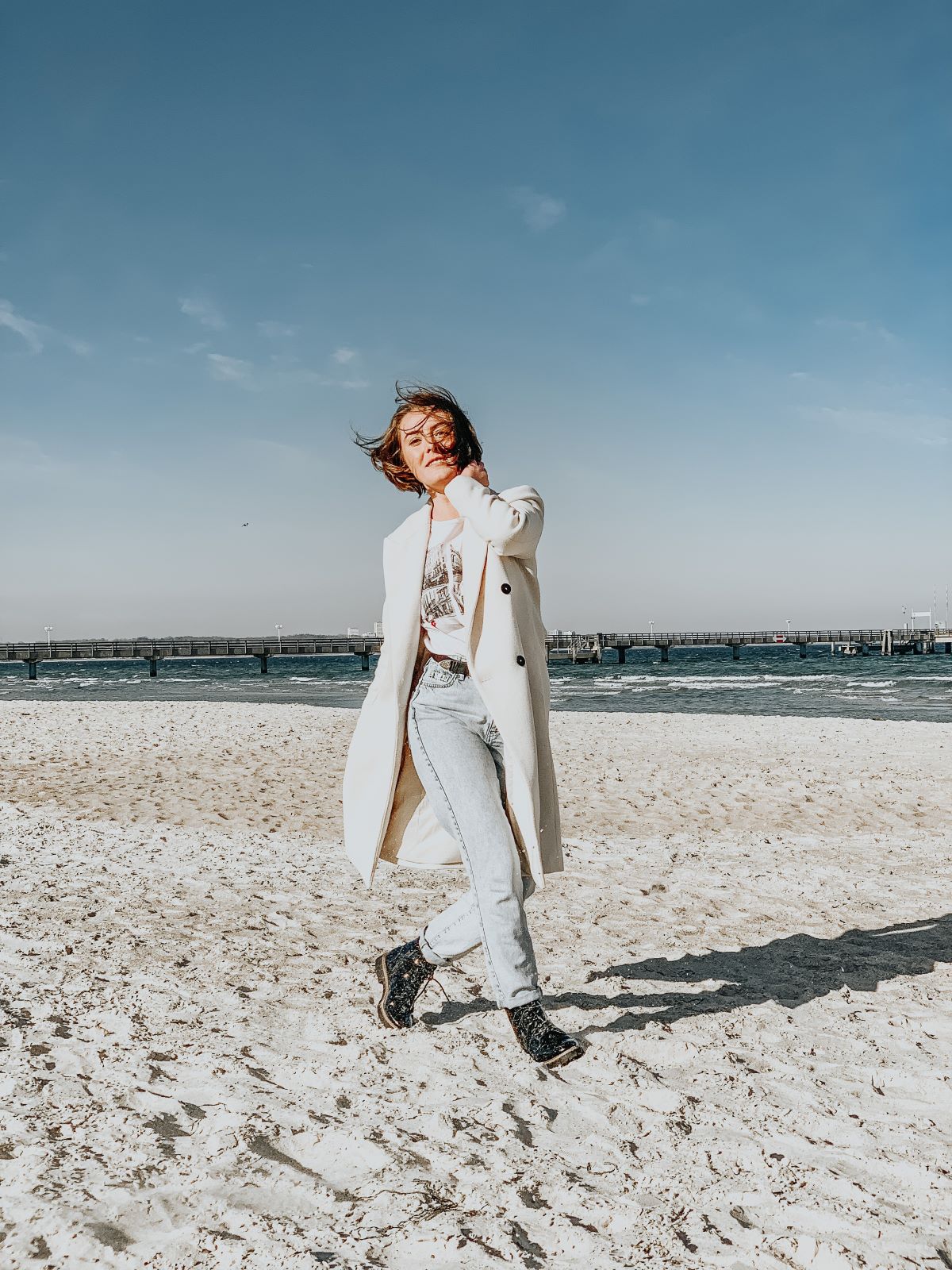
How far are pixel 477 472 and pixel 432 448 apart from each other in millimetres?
180

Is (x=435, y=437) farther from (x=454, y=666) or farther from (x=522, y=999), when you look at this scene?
(x=522, y=999)

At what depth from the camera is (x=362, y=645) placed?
62.5 m

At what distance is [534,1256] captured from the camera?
2014 millimetres

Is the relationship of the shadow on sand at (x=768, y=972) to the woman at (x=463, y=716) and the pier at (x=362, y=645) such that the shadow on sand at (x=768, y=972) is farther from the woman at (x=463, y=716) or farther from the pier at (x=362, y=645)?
the pier at (x=362, y=645)

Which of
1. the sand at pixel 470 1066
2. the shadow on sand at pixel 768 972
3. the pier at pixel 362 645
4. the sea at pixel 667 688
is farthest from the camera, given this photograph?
the pier at pixel 362 645

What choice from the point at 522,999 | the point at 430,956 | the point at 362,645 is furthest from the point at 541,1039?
the point at 362,645

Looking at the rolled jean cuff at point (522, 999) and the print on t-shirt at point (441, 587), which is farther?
the print on t-shirt at point (441, 587)

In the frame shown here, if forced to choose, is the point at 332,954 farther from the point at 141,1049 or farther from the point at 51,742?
the point at 51,742

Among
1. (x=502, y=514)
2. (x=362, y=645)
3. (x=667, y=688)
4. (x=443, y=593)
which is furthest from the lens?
(x=362, y=645)

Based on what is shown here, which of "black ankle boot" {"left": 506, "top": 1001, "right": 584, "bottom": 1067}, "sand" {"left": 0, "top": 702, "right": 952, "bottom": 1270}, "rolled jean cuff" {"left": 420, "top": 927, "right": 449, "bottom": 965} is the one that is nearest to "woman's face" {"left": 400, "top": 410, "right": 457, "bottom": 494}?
"rolled jean cuff" {"left": 420, "top": 927, "right": 449, "bottom": 965}

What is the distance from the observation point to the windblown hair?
304 centimetres

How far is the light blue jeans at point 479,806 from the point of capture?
2.87 m

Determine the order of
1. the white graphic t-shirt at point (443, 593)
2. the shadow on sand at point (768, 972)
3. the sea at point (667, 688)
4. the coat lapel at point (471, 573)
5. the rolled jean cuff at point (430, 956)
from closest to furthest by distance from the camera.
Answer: the coat lapel at point (471, 573), the white graphic t-shirt at point (443, 593), the rolled jean cuff at point (430, 956), the shadow on sand at point (768, 972), the sea at point (667, 688)

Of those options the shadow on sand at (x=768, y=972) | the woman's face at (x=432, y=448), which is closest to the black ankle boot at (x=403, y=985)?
the shadow on sand at (x=768, y=972)
